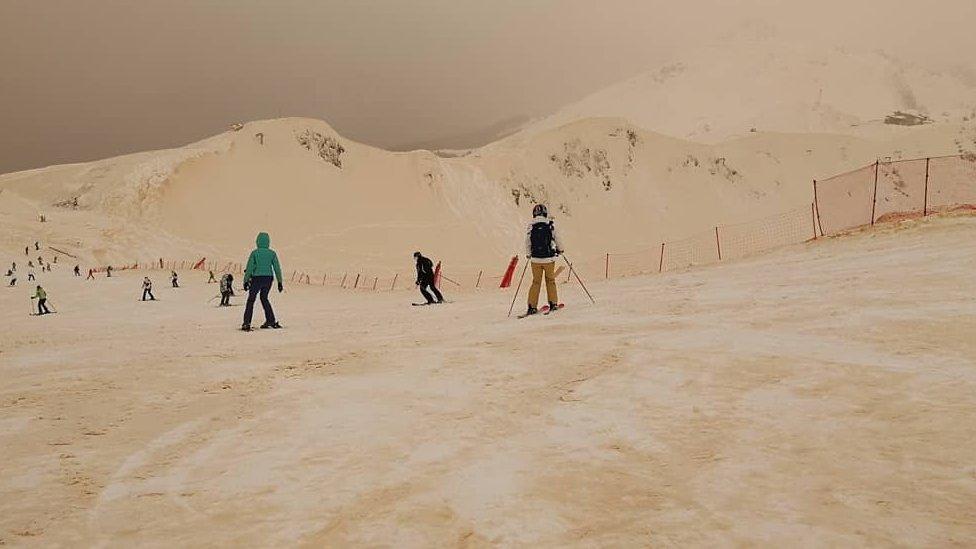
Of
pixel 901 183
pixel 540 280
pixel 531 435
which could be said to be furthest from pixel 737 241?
pixel 531 435

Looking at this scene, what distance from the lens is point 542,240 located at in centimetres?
1161

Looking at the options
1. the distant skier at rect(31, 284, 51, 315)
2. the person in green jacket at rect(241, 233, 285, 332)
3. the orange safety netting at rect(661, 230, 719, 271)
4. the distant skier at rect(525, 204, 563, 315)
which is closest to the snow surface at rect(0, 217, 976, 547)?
the distant skier at rect(525, 204, 563, 315)

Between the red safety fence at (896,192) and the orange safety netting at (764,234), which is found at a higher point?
the red safety fence at (896,192)

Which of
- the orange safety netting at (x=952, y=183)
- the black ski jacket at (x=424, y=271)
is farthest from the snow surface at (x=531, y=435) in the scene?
the orange safety netting at (x=952, y=183)

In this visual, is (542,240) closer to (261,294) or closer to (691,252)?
(261,294)

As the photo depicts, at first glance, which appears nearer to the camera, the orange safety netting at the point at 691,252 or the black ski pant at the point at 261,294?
the black ski pant at the point at 261,294

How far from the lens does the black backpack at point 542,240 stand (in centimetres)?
1158

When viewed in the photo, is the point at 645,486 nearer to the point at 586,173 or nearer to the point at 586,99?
the point at 586,173

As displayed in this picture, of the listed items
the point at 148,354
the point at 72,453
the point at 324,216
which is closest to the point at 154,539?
the point at 72,453

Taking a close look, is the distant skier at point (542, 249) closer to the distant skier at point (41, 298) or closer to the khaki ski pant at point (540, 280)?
the khaki ski pant at point (540, 280)

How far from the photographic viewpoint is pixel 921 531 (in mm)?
2656

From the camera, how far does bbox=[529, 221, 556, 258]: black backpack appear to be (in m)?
11.6

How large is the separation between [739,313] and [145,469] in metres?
7.74

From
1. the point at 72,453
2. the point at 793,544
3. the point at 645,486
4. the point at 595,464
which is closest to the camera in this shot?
the point at 793,544
